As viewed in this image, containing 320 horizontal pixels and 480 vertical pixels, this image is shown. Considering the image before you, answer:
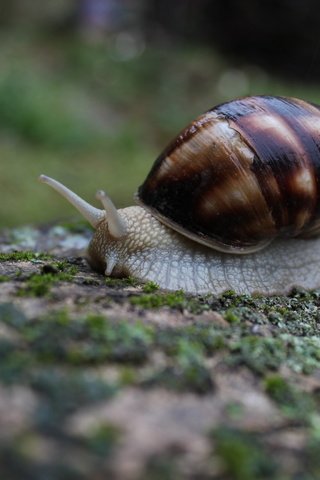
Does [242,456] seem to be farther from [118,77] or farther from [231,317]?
[118,77]

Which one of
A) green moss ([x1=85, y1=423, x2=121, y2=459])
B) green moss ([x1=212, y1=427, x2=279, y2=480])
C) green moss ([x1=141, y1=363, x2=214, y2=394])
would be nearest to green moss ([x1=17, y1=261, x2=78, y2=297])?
green moss ([x1=141, y1=363, x2=214, y2=394])

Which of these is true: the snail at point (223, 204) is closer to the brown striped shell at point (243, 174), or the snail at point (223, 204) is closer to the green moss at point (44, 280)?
the brown striped shell at point (243, 174)

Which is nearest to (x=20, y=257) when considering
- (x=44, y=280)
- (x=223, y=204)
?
(x=44, y=280)

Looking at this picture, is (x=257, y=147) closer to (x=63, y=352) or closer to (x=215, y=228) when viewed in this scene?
(x=215, y=228)

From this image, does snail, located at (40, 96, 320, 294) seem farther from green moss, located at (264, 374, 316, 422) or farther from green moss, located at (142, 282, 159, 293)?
green moss, located at (264, 374, 316, 422)

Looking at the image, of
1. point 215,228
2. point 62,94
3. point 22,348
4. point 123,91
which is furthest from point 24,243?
point 123,91
